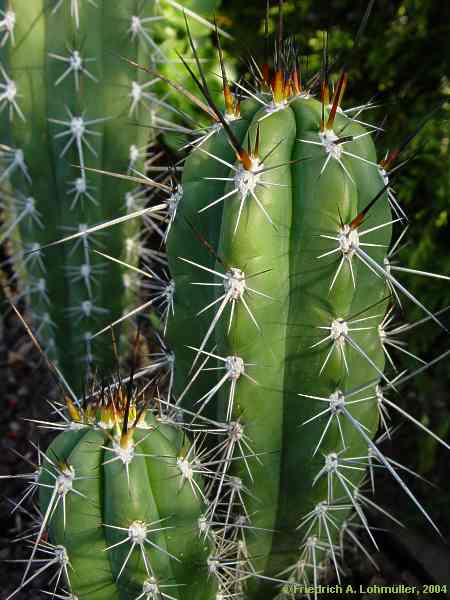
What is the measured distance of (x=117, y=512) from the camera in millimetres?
1228

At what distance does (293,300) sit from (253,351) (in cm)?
12

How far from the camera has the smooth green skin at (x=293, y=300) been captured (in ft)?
4.24

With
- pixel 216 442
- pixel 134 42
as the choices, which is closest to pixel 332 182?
pixel 216 442

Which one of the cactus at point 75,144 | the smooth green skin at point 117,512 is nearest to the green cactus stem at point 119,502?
the smooth green skin at point 117,512

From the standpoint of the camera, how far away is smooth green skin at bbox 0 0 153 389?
1.96m

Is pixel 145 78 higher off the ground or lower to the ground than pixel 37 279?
higher

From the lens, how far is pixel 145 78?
6.89ft

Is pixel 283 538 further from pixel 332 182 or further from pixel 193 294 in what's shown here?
pixel 332 182

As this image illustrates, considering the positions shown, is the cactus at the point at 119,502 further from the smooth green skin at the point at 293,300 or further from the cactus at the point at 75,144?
the cactus at the point at 75,144

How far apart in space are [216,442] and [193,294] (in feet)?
1.27

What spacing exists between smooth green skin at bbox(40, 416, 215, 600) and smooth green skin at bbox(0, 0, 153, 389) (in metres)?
1.00

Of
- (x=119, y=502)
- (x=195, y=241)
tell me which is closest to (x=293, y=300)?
(x=195, y=241)

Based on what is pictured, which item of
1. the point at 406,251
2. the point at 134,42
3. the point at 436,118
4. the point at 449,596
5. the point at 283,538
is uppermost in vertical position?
the point at 134,42

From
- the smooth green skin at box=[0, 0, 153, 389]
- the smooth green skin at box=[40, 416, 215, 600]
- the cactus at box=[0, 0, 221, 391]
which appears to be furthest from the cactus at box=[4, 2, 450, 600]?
the smooth green skin at box=[0, 0, 153, 389]
